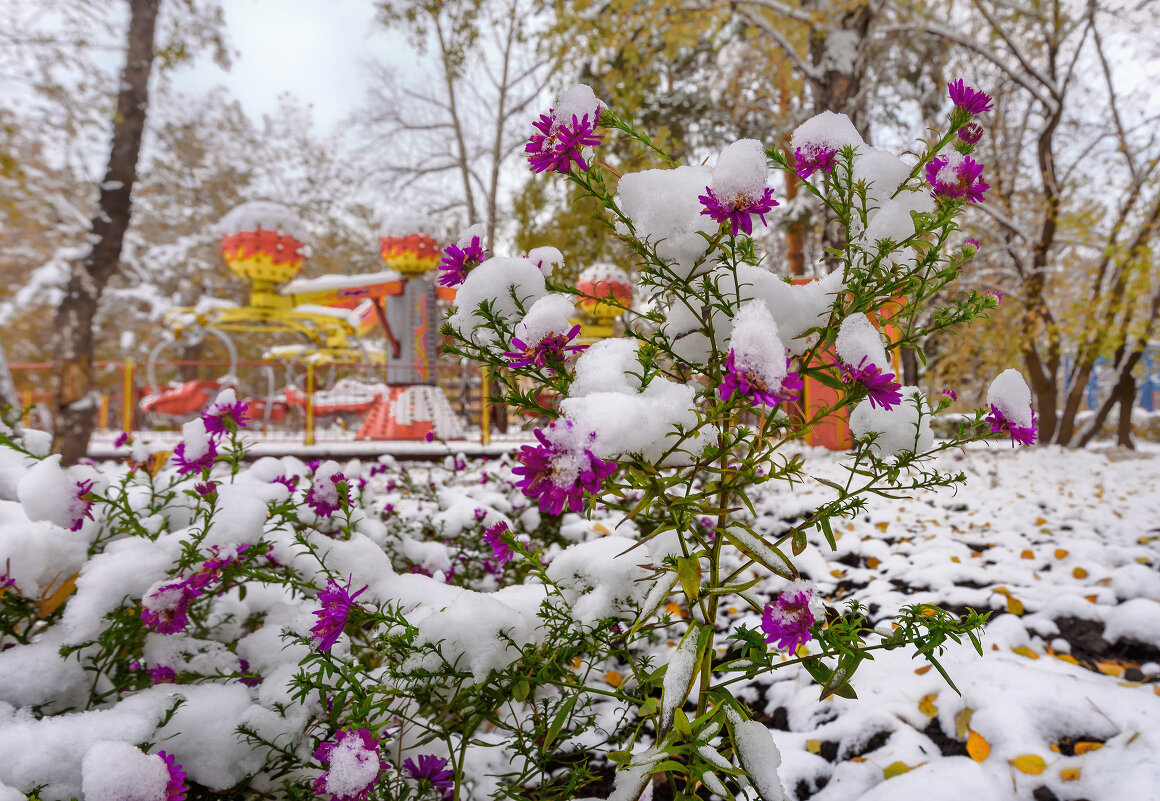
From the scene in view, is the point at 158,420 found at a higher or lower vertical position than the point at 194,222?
lower

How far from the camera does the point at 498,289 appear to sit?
98 centimetres

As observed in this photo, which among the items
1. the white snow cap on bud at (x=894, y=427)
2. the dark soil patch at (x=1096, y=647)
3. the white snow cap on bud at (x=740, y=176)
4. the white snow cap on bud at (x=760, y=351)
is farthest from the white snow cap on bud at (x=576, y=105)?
the dark soil patch at (x=1096, y=647)

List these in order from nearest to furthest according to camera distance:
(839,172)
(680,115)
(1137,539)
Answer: (839,172) < (1137,539) < (680,115)

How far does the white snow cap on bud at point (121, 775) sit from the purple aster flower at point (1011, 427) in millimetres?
1419

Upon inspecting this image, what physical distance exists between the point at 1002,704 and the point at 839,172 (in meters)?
1.45

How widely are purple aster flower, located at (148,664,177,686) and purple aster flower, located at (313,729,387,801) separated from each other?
58 cm

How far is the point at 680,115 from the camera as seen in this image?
41.7ft

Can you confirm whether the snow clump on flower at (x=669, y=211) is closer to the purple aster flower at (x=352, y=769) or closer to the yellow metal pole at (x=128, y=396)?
the purple aster flower at (x=352, y=769)

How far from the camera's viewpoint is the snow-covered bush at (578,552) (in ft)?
2.88

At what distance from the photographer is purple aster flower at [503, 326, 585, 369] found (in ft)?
2.93

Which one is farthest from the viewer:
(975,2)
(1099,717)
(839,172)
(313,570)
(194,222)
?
(194,222)

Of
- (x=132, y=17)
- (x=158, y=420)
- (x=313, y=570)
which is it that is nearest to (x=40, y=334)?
(x=158, y=420)

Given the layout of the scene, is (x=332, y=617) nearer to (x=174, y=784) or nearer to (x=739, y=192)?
(x=174, y=784)

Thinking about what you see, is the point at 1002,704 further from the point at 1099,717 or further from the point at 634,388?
the point at 634,388
